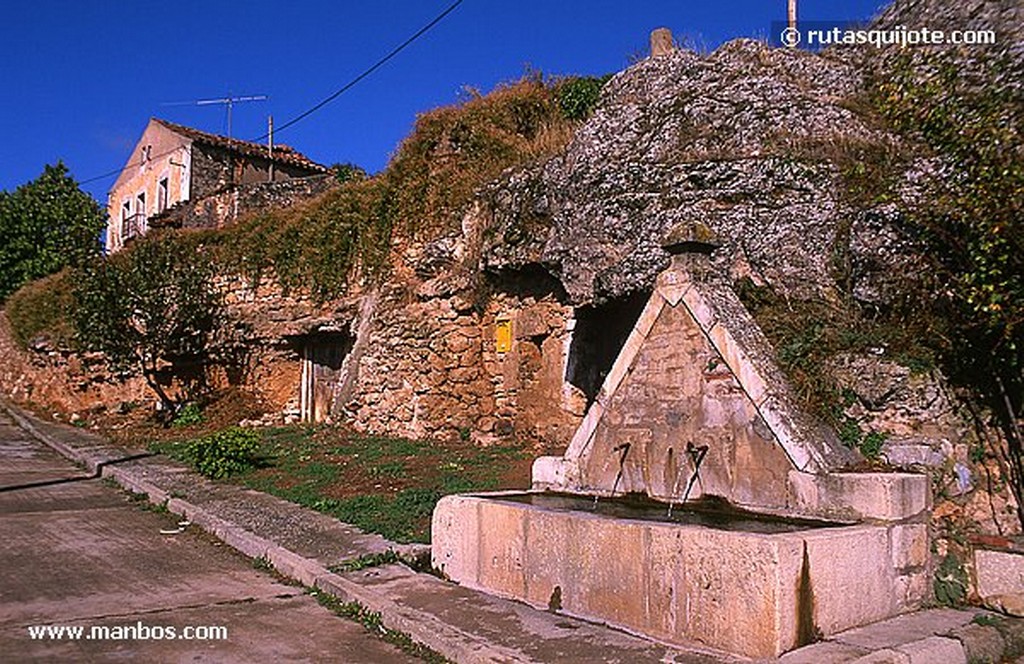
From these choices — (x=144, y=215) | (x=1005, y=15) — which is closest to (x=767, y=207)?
(x=1005, y=15)

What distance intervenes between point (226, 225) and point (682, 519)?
56.2 feet

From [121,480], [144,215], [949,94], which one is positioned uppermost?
[144,215]

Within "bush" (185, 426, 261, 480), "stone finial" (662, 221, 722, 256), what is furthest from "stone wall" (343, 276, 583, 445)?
"stone finial" (662, 221, 722, 256)

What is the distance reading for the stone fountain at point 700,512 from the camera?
4.51 metres

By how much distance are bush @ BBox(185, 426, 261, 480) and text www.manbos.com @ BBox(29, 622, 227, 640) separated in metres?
5.98

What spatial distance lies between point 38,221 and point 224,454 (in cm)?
2632

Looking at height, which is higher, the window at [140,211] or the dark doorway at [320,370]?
the window at [140,211]

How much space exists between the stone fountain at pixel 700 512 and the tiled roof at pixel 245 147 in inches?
997

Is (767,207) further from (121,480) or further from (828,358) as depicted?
(121,480)

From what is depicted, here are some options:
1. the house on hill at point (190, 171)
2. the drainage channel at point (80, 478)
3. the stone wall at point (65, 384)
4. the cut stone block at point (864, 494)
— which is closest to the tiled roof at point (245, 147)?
the house on hill at point (190, 171)

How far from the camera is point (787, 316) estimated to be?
6.84 metres

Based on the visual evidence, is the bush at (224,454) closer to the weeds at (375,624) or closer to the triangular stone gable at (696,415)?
the weeds at (375,624)

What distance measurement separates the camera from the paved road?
510cm

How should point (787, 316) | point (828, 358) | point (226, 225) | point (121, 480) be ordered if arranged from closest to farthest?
point (828, 358)
point (787, 316)
point (121, 480)
point (226, 225)
